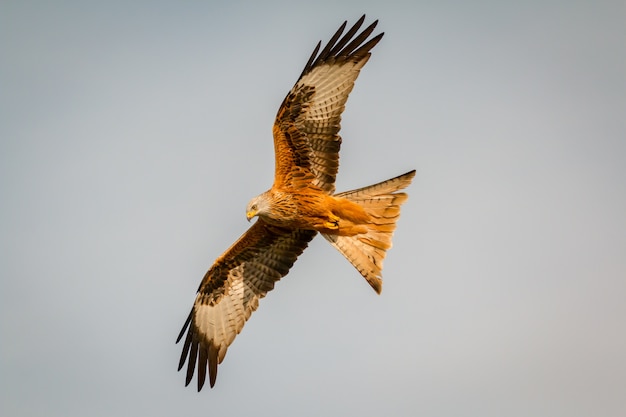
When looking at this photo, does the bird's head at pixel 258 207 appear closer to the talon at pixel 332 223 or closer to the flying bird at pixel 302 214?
the flying bird at pixel 302 214

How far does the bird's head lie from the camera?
1193 centimetres

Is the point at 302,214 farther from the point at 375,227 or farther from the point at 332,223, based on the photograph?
the point at 375,227

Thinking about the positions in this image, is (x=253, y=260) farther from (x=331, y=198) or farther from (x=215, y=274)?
(x=331, y=198)

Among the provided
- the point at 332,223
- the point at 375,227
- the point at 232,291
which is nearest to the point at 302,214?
the point at 332,223

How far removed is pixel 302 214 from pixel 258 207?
1.79 feet

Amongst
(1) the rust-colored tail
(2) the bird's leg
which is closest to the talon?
(2) the bird's leg

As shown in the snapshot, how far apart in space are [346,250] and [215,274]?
1846 mm

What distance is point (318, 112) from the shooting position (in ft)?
39.3

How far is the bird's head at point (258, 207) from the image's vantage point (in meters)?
11.9

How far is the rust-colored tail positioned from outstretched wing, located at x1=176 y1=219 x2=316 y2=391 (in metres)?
0.92

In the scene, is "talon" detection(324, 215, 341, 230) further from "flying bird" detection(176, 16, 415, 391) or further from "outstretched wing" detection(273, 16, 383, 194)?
"outstretched wing" detection(273, 16, 383, 194)

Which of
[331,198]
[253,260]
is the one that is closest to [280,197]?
[331,198]

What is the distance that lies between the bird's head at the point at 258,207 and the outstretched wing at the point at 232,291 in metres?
1.08

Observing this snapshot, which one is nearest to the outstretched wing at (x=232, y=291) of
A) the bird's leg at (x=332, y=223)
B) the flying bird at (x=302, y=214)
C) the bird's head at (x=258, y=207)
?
the flying bird at (x=302, y=214)
